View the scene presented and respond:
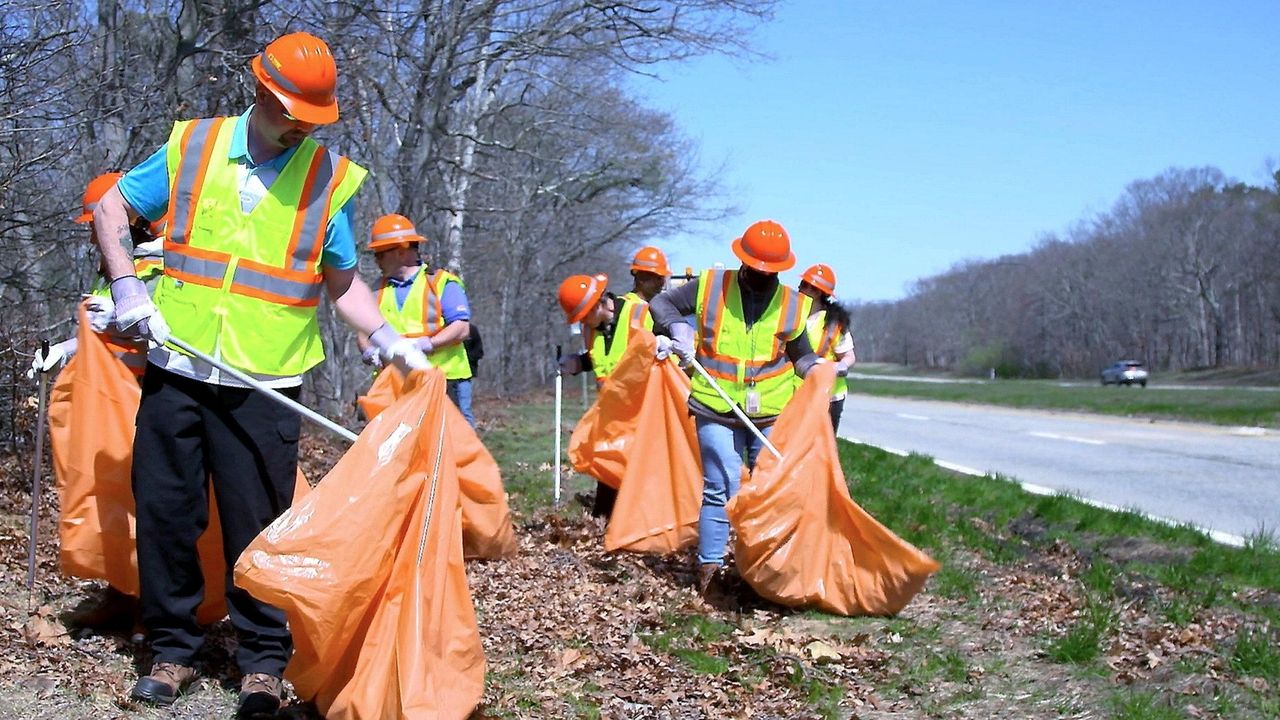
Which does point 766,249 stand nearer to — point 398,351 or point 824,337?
point 398,351

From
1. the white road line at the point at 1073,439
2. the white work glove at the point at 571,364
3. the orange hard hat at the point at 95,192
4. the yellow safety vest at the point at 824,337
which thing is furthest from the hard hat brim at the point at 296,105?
the white road line at the point at 1073,439

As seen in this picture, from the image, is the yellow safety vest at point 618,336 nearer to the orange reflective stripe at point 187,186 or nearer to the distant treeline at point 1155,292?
the orange reflective stripe at point 187,186

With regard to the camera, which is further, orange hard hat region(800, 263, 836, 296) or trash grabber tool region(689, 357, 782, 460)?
orange hard hat region(800, 263, 836, 296)

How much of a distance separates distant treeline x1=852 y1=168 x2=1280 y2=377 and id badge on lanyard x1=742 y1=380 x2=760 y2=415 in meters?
69.5

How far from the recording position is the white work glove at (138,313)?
3.75 metres

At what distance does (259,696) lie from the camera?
155 inches

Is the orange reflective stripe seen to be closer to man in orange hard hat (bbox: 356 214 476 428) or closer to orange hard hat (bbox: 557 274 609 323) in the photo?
man in orange hard hat (bbox: 356 214 476 428)

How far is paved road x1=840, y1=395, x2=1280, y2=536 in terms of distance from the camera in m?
10.6

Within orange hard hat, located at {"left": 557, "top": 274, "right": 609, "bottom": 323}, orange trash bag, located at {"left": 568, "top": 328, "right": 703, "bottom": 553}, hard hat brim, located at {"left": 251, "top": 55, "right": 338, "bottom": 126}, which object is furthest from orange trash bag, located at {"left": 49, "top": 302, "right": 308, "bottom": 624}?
orange hard hat, located at {"left": 557, "top": 274, "right": 609, "bottom": 323}

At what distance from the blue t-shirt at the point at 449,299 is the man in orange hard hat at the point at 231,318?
3838mm

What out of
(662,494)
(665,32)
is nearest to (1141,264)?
(665,32)

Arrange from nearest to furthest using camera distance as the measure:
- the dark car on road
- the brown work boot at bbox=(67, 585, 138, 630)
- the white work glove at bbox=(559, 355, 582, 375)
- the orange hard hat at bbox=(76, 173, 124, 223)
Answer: the brown work boot at bbox=(67, 585, 138, 630)
the orange hard hat at bbox=(76, 173, 124, 223)
the white work glove at bbox=(559, 355, 582, 375)
the dark car on road

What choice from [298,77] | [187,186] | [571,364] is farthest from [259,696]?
[571,364]

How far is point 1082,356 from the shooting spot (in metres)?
95.3
